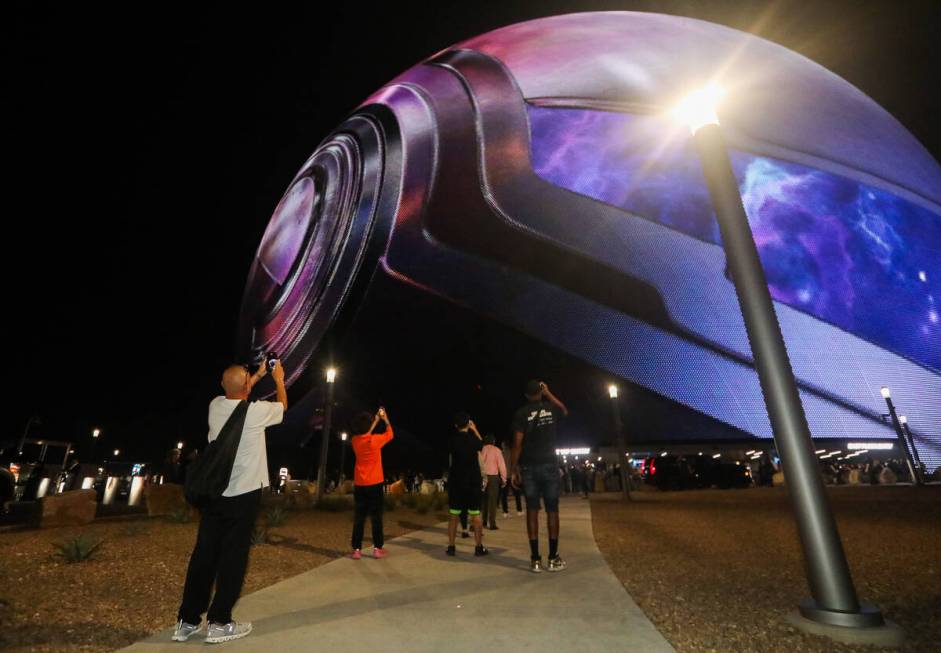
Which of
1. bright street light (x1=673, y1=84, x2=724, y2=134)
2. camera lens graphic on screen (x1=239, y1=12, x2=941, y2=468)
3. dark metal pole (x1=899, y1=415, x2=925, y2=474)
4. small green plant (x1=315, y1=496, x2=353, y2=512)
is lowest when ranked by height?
small green plant (x1=315, y1=496, x2=353, y2=512)

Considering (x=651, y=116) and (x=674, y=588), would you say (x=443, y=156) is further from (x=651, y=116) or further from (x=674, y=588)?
(x=674, y=588)

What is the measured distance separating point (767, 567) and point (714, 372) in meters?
21.1

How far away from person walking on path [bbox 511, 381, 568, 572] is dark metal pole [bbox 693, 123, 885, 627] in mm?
1967

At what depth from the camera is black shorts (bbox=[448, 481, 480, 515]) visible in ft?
19.4

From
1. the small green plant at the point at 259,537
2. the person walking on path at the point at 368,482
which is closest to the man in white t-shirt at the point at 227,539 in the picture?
the person walking on path at the point at 368,482

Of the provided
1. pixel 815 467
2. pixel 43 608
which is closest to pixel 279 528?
pixel 43 608

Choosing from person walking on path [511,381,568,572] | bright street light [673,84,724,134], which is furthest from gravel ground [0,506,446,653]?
bright street light [673,84,724,134]

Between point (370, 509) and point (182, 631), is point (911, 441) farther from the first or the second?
point (182, 631)

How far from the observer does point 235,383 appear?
3074mm

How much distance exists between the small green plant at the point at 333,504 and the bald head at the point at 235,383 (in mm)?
10085

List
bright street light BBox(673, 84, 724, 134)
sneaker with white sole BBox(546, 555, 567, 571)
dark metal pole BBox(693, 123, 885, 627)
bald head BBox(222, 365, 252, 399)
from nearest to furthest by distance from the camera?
dark metal pole BBox(693, 123, 885, 627)
bald head BBox(222, 365, 252, 399)
bright street light BBox(673, 84, 724, 134)
sneaker with white sole BBox(546, 555, 567, 571)

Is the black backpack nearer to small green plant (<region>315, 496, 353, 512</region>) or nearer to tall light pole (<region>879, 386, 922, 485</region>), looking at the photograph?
small green plant (<region>315, 496, 353, 512</region>)

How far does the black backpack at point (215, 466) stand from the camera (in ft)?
8.66

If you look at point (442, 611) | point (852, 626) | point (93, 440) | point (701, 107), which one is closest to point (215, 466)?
point (442, 611)
